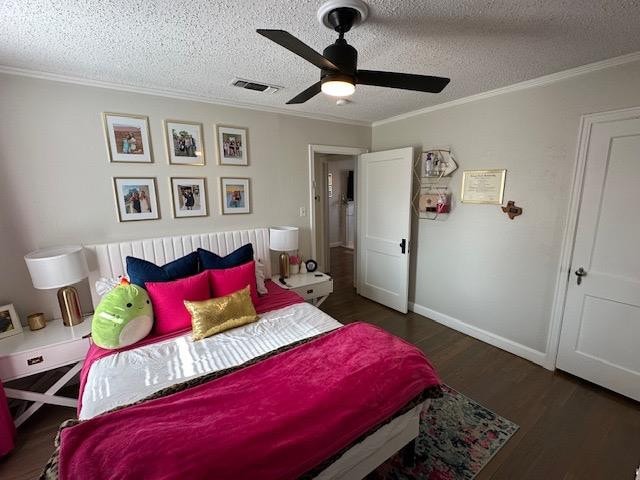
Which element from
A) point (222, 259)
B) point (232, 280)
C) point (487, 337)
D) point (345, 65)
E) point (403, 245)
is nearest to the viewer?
point (345, 65)

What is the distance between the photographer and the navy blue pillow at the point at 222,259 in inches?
95.7

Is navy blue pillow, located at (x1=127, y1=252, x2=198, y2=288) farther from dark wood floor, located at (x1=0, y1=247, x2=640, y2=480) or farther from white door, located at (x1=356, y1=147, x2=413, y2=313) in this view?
white door, located at (x1=356, y1=147, x2=413, y2=313)

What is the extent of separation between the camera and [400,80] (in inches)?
55.0

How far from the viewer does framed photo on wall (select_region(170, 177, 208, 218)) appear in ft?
8.68

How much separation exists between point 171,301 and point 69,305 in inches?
31.6

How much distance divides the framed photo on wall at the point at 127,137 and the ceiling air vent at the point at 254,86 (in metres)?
0.87

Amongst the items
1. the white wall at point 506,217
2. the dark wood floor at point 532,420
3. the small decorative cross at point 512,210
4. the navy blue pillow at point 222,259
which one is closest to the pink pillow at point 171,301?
the navy blue pillow at point 222,259

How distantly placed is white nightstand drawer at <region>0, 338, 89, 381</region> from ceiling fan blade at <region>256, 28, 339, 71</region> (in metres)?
2.28

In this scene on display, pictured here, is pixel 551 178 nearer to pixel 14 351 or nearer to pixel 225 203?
pixel 225 203

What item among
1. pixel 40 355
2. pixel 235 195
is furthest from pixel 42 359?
pixel 235 195

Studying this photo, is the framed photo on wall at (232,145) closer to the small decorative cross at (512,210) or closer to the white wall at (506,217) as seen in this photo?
the white wall at (506,217)

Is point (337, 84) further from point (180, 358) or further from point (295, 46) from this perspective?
point (180, 358)

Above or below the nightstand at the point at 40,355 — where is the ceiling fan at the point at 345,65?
above

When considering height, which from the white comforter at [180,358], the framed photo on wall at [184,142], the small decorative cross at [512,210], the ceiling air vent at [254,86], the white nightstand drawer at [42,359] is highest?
the ceiling air vent at [254,86]
